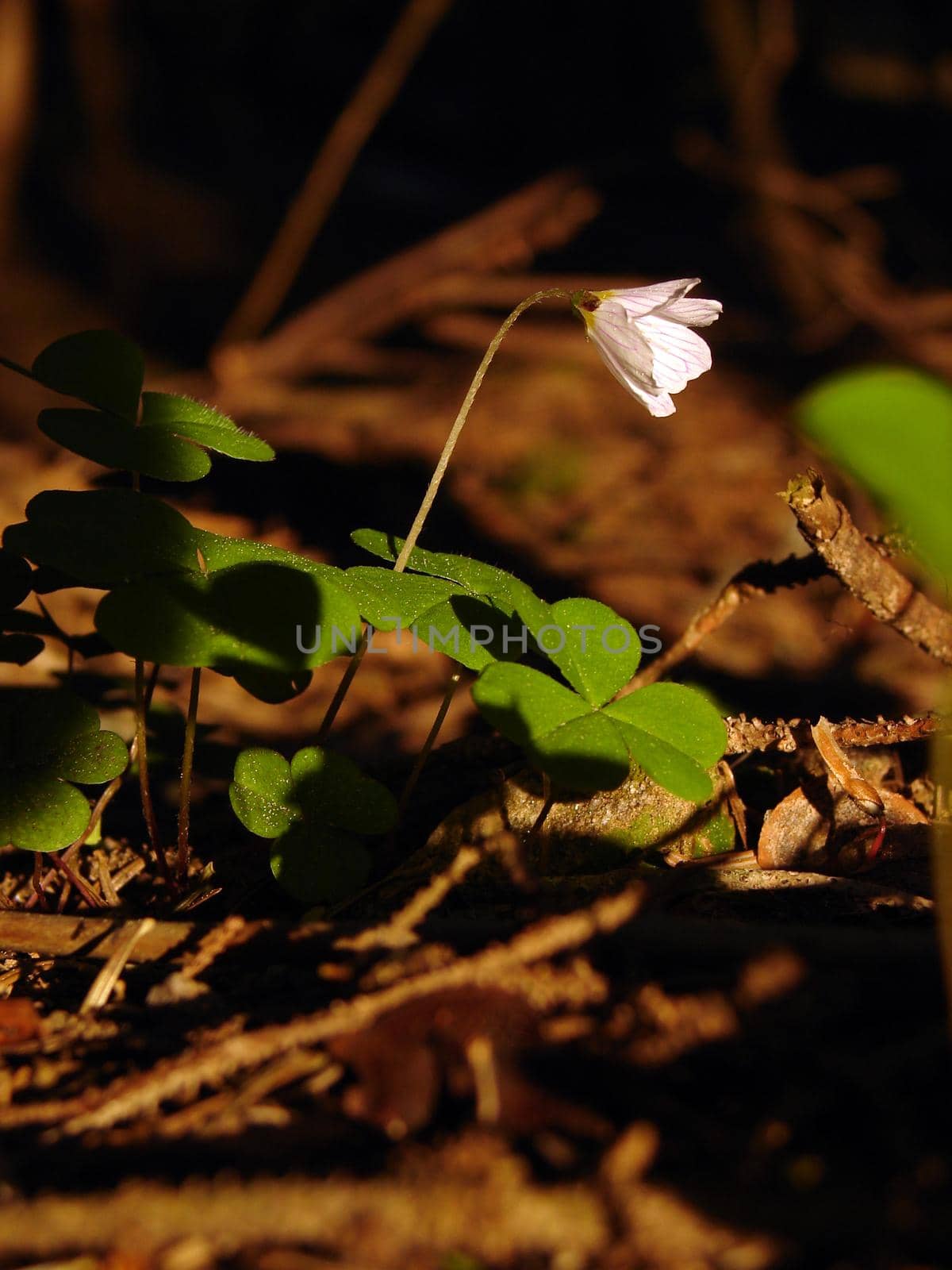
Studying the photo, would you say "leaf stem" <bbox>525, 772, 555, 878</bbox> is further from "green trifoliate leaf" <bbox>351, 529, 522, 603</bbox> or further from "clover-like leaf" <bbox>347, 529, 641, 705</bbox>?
"green trifoliate leaf" <bbox>351, 529, 522, 603</bbox>

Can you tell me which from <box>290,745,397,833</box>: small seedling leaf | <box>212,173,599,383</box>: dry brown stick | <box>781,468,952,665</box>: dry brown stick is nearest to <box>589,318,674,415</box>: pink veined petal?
<box>781,468,952,665</box>: dry brown stick

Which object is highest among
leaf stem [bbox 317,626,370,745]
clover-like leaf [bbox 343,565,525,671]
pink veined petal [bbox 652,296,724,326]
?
pink veined petal [bbox 652,296,724,326]

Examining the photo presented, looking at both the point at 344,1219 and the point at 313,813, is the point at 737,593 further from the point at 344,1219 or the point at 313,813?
the point at 344,1219

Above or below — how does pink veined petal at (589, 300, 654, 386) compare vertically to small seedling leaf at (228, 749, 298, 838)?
above

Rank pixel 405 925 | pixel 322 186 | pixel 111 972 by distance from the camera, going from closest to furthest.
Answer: pixel 405 925, pixel 111 972, pixel 322 186

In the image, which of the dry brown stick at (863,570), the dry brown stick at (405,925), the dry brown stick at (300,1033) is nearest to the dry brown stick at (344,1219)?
the dry brown stick at (300,1033)

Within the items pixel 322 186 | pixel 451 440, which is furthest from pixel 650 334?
pixel 322 186

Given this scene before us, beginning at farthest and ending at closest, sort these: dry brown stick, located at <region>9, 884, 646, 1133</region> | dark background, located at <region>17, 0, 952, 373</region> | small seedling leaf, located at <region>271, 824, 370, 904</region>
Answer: dark background, located at <region>17, 0, 952, 373</region>, small seedling leaf, located at <region>271, 824, 370, 904</region>, dry brown stick, located at <region>9, 884, 646, 1133</region>

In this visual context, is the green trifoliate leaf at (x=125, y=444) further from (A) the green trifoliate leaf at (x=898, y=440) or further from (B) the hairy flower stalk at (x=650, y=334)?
(A) the green trifoliate leaf at (x=898, y=440)
